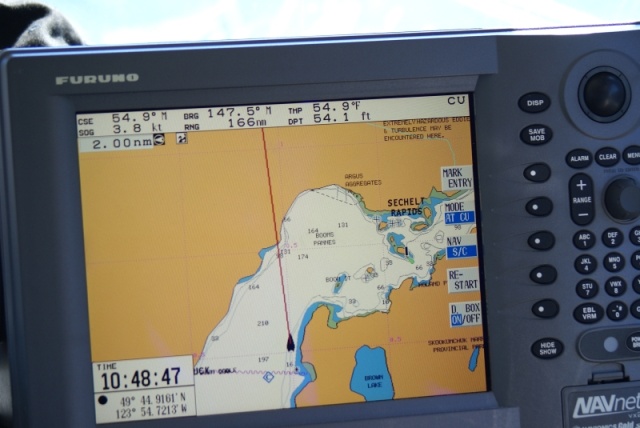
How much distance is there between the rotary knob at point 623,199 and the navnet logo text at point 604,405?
0.21 meters

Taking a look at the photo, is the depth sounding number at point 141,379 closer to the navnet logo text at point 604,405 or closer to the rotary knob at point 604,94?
the navnet logo text at point 604,405

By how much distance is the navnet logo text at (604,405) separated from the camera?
915mm

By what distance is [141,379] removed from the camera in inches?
34.8

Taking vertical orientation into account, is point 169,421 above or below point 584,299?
below

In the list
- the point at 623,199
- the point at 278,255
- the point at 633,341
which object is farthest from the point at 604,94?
the point at 278,255

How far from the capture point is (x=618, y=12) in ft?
4.06

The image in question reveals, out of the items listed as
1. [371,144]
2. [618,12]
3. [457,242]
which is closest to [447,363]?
[457,242]

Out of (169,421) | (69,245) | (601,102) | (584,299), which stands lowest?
(169,421)

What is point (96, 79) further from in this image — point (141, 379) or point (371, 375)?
point (371, 375)

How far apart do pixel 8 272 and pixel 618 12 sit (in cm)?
97

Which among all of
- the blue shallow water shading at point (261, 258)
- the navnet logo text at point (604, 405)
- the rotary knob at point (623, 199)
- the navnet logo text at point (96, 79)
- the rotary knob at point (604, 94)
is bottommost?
the navnet logo text at point (604, 405)

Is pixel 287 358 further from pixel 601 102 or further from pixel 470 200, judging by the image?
pixel 601 102

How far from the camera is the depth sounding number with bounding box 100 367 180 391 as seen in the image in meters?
0.88

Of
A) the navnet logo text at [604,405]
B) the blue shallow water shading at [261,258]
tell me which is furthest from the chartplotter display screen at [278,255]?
the navnet logo text at [604,405]
